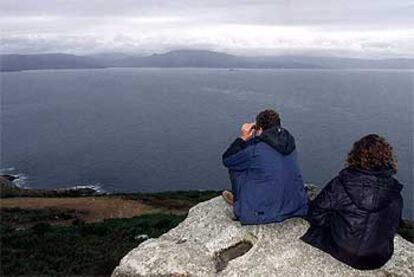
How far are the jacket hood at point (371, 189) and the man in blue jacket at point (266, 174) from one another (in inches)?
63.7

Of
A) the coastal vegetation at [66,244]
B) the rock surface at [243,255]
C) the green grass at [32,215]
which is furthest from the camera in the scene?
the green grass at [32,215]

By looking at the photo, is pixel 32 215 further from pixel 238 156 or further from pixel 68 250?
pixel 238 156

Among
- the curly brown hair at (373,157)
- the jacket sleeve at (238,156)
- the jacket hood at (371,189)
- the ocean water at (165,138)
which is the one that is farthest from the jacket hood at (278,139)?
the ocean water at (165,138)

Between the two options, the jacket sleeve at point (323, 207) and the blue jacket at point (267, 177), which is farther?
the blue jacket at point (267, 177)

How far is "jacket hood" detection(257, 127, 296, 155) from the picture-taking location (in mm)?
9859

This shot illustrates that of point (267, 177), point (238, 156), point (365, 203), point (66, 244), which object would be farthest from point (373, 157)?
point (66, 244)

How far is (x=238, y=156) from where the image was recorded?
33.1ft

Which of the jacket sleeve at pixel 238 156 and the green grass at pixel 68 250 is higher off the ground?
the jacket sleeve at pixel 238 156

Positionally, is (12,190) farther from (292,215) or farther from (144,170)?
(292,215)

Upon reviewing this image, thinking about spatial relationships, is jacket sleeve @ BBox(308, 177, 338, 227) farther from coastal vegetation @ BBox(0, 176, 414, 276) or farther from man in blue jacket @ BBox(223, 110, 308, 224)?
coastal vegetation @ BBox(0, 176, 414, 276)

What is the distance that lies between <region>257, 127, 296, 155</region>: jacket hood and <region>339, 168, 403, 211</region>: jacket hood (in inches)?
64.3

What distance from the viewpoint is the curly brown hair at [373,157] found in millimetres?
8570

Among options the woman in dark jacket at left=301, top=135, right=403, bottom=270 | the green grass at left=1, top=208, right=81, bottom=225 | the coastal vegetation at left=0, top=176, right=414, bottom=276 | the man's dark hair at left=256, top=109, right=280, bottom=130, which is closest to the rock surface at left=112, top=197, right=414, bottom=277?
the woman in dark jacket at left=301, top=135, right=403, bottom=270

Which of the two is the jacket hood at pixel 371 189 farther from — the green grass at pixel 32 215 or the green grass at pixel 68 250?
the green grass at pixel 32 215
